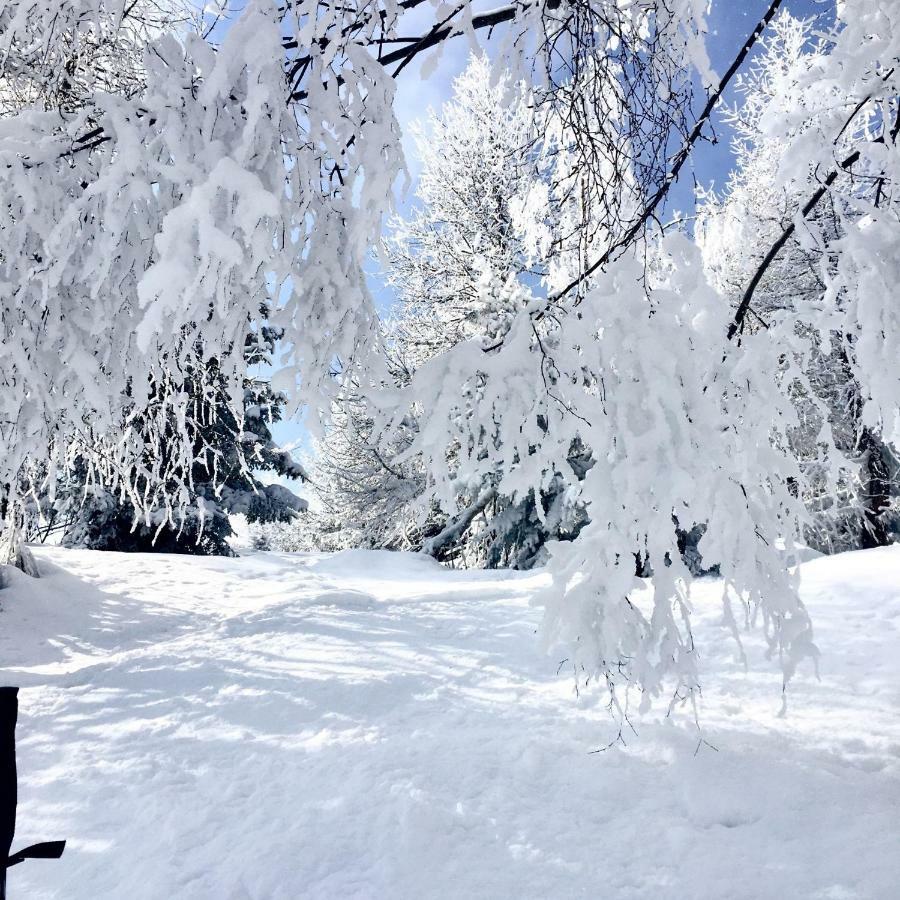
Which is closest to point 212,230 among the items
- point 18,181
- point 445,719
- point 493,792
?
point 18,181

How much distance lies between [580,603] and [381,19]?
1907mm

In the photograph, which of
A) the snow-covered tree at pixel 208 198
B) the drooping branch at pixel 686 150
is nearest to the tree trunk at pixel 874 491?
the drooping branch at pixel 686 150

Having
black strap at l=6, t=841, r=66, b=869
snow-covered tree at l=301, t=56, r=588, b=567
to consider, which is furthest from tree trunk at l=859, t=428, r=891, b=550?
black strap at l=6, t=841, r=66, b=869

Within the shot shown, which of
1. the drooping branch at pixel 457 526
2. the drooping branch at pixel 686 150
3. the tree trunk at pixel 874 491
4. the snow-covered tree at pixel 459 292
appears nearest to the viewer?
the drooping branch at pixel 686 150

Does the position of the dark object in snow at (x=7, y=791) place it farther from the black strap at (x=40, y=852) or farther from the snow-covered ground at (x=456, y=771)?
the snow-covered ground at (x=456, y=771)

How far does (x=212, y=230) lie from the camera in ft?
4.55

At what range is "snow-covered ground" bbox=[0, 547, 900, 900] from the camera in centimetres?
252

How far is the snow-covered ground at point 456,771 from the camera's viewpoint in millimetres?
2523

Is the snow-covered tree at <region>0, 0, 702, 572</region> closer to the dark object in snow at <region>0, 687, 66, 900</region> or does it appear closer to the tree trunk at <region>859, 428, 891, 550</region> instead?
the dark object in snow at <region>0, 687, 66, 900</region>

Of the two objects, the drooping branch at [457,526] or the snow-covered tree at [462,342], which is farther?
the drooping branch at [457,526]

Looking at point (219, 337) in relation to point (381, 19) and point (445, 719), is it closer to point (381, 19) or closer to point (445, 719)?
point (381, 19)

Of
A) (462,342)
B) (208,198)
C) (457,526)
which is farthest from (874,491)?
(208,198)

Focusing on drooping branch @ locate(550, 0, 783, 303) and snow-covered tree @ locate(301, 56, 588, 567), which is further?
snow-covered tree @ locate(301, 56, 588, 567)

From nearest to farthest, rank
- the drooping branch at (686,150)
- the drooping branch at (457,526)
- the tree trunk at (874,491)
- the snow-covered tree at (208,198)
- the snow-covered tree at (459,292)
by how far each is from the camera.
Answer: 1. the snow-covered tree at (208,198)
2. the drooping branch at (686,150)
3. the snow-covered tree at (459,292)
4. the drooping branch at (457,526)
5. the tree trunk at (874,491)
